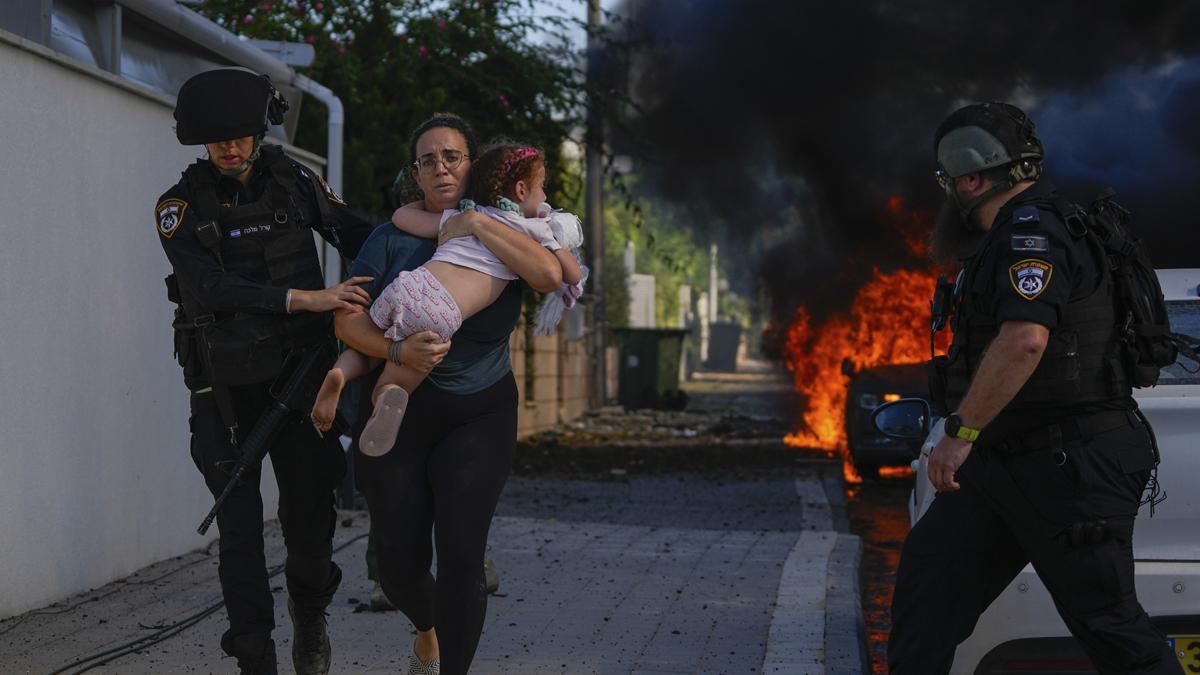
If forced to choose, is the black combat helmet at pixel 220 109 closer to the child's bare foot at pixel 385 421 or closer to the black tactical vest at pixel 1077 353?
the child's bare foot at pixel 385 421

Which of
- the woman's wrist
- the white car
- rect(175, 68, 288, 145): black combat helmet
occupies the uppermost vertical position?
rect(175, 68, 288, 145): black combat helmet

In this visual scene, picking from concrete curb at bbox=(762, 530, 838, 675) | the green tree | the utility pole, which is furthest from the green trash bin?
concrete curb at bbox=(762, 530, 838, 675)

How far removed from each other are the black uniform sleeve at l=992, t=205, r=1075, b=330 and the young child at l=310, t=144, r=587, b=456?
124 centimetres

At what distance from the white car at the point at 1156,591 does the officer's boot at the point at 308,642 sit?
1.97 metres

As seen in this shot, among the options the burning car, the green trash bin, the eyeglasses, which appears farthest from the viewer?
the green trash bin

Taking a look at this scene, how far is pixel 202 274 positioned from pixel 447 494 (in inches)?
38.8

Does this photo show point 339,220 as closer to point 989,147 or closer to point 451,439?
point 451,439

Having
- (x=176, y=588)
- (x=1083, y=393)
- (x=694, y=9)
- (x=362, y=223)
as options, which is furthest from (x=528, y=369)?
(x=1083, y=393)

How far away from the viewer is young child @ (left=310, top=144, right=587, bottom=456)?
401 centimetres

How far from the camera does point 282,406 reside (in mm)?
4461

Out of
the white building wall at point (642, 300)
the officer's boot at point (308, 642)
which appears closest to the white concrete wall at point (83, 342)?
the officer's boot at point (308, 642)

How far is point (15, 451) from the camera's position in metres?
5.90

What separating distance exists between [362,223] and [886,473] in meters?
10.2

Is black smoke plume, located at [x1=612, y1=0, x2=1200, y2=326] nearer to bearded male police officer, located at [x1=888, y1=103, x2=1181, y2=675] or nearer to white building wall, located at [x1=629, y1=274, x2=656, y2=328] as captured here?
bearded male police officer, located at [x1=888, y1=103, x2=1181, y2=675]
